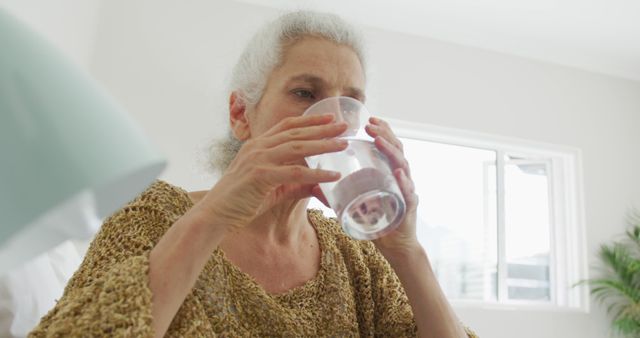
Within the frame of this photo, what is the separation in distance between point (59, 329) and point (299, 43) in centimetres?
66

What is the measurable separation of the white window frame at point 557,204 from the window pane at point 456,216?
0.07 m

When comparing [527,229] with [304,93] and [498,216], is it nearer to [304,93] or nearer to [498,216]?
[498,216]

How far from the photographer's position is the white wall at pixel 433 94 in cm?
347

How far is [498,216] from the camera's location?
4301 mm

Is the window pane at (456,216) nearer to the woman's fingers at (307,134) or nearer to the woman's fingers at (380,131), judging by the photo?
the woman's fingers at (380,131)

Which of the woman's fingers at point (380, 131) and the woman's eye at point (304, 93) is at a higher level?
the woman's eye at point (304, 93)

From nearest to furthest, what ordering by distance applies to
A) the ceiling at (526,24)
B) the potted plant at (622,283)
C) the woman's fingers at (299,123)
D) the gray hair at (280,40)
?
the woman's fingers at (299,123) < the gray hair at (280,40) < the ceiling at (526,24) < the potted plant at (622,283)

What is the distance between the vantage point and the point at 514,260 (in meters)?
4.30

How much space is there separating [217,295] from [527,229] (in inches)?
153

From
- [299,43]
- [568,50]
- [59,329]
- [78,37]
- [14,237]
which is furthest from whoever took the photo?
[568,50]

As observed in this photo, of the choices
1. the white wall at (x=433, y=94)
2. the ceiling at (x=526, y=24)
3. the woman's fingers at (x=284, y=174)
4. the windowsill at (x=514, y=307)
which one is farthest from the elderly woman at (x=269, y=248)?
the windowsill at (x=514, y=307)

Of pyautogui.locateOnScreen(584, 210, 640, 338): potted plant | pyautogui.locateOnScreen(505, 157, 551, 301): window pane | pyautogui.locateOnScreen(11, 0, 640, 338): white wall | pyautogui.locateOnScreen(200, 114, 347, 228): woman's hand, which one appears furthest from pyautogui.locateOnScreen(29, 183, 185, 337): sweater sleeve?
pyautogui.locateOnScreen(584, 210, 640, 338): potted plant

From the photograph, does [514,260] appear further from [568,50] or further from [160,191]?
[160,191]

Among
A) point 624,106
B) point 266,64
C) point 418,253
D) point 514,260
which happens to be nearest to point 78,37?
point 266,64
